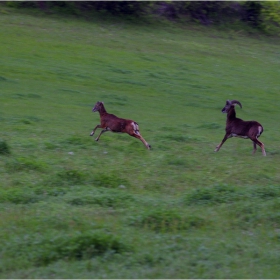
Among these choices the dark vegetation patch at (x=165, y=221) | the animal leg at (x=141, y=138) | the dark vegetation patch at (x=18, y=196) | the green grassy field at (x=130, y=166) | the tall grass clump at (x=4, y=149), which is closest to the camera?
the green grassy field at (x=130, y=166)

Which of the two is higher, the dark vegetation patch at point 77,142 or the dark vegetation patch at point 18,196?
the dark vegetation patch at point 18,196

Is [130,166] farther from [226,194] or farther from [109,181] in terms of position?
[226,194]

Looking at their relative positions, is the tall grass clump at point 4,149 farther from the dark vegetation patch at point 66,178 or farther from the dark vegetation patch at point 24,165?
the dark vegetation patch at point 66,178

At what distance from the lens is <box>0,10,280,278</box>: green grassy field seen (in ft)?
23.9

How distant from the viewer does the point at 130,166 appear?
12.9m

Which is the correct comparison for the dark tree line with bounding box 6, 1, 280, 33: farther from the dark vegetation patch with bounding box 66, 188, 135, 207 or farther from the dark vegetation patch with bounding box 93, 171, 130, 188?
the dark vegetation patch with bounding box 66, 188, 135, 207

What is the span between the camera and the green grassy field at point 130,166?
23.9 feet

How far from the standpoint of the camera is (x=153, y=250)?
7.45 metres

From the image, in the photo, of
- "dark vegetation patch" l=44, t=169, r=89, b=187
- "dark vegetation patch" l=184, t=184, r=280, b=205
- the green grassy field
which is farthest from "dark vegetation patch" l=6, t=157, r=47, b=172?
"dark vegetation patch" l=184, t=184, r=280, b=205

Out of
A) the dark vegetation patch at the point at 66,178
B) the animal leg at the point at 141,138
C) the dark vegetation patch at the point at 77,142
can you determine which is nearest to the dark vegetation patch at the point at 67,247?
the dark vegetation patch at the point at 66,178

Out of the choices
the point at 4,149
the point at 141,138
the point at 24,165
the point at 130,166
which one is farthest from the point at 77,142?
the point at 24,165

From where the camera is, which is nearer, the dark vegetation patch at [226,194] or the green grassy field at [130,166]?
the green grassy field at [130,166]

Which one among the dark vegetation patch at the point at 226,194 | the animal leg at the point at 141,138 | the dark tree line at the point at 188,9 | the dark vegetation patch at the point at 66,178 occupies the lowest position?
the animal leg at the point at 141,138

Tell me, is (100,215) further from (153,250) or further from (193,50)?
(193,50)
